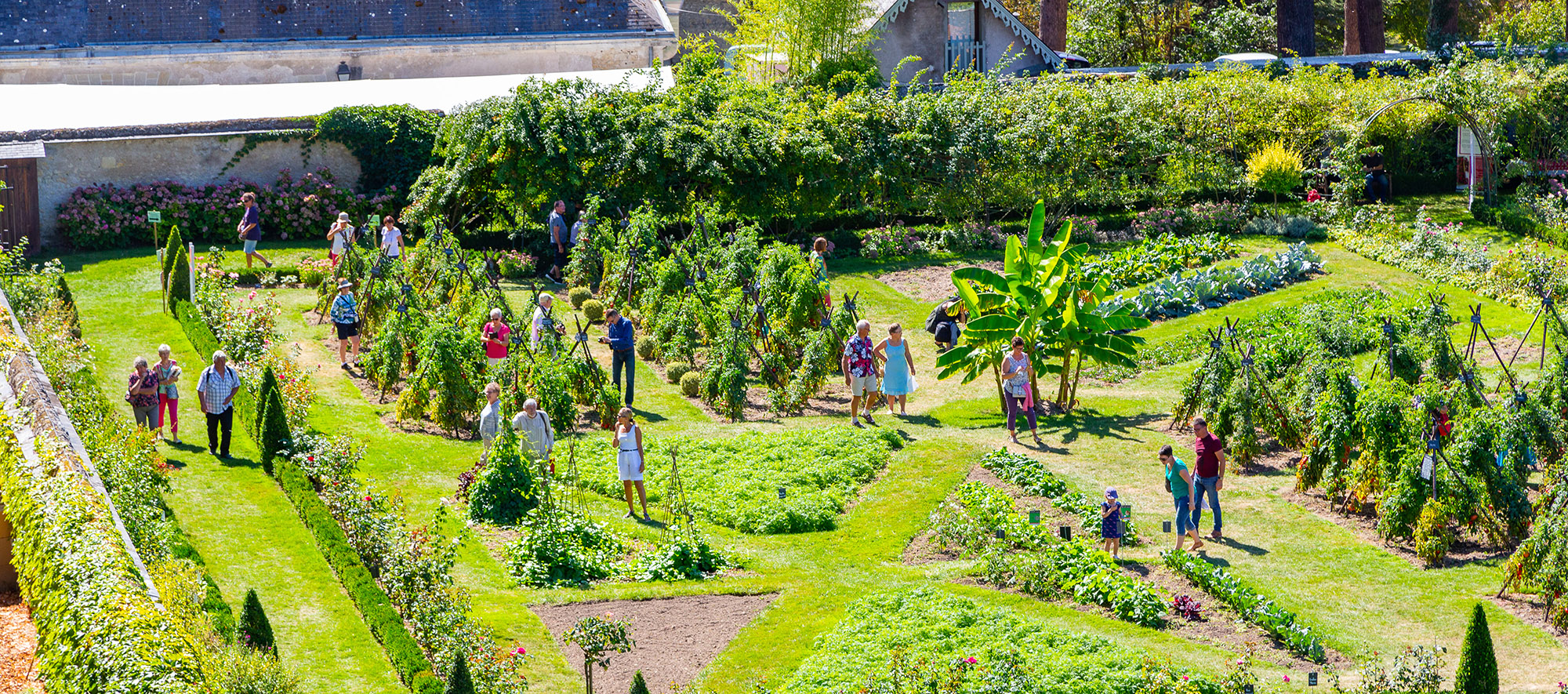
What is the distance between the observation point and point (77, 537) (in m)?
12.4

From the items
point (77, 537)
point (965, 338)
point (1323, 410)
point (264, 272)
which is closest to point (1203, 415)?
point (1323, 410)

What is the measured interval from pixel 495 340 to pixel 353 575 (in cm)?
605

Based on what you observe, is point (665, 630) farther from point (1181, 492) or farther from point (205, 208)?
point (205, 208)

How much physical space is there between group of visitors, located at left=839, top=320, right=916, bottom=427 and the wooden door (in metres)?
15.4

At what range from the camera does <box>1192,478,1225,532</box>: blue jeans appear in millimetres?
15508

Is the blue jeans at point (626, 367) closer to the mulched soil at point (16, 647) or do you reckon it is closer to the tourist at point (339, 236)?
the tourist at point (339, 236)

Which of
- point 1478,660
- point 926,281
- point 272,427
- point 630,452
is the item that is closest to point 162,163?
point 272,427

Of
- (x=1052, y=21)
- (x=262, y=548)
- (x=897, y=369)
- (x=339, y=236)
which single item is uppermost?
(x=1052, y=21)

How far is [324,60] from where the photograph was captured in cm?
3500

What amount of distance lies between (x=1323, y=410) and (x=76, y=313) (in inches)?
673

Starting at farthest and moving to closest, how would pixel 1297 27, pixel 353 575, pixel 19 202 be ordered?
pixel 1297 27, pixel 19 202, pixel 353 575

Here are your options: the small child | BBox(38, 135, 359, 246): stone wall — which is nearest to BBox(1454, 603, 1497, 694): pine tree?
the small child

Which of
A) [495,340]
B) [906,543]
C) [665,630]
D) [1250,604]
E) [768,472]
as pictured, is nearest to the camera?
[1250,604]

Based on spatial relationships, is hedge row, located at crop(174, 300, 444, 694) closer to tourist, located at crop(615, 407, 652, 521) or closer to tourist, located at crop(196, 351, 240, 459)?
tourist, located at crop(196, 351, 240, 459)
